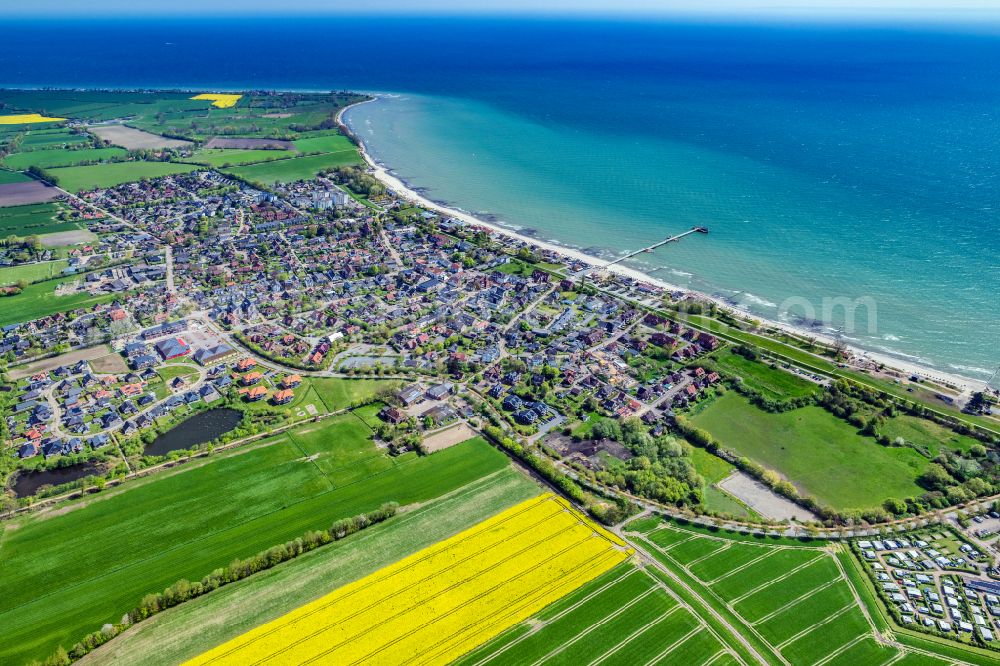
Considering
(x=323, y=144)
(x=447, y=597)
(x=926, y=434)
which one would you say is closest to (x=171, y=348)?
(x=447, y=597)

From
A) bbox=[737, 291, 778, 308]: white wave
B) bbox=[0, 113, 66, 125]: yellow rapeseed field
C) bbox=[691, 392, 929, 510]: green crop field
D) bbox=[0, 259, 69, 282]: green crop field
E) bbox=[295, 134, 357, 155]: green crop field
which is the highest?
bbox=[0, 113, 66, 125]: yellow rapeseed field

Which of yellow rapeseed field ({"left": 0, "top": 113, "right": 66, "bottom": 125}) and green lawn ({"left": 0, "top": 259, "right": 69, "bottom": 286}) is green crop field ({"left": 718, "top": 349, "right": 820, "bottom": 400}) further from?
yellow rapeseed field ({"left": 0, "top": 113, "right": 66, "bottom": 125})

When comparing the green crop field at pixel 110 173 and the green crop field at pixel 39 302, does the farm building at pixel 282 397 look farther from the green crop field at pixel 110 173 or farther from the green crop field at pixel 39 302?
A: the green crop field at pixel 110 173

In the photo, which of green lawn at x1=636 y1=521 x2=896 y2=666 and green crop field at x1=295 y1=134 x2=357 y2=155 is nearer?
green lawn at x1=636 y1=521 x2=896 y2=666

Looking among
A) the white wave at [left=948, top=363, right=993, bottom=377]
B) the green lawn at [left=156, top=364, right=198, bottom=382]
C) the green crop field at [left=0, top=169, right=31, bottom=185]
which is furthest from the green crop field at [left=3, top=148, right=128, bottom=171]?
the white wave at [left=948, top=363, right=993, bottom=377]

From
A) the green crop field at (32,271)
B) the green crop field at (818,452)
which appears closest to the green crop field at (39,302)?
the green crop field at (32,271)

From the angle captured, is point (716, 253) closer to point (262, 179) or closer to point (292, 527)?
point (292, 527)
